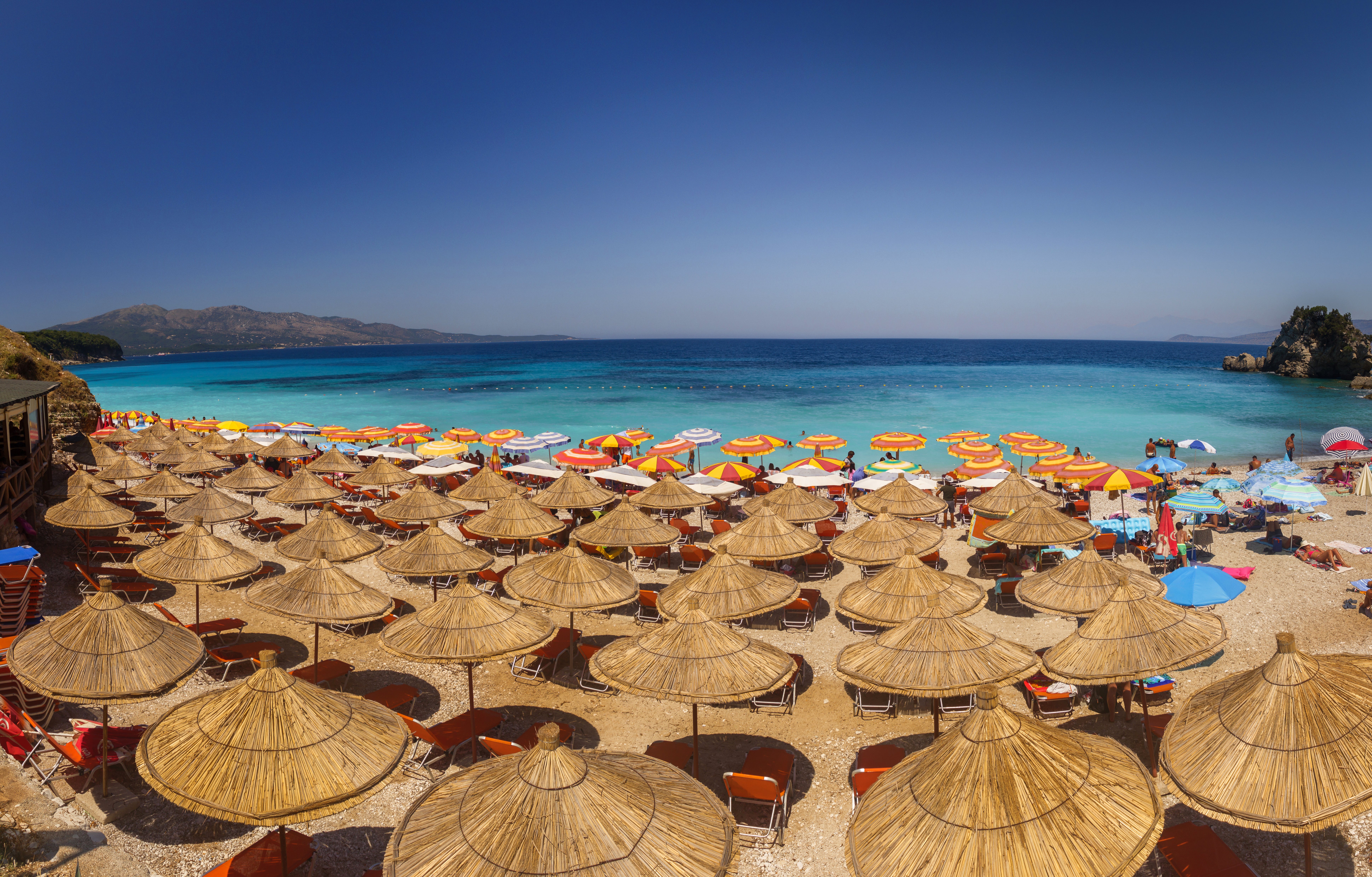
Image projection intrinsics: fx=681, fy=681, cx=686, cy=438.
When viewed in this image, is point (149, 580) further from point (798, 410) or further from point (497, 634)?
point (798, 410)

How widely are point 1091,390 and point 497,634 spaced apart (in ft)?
216

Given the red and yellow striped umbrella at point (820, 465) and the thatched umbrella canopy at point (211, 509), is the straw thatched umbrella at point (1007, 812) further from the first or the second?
the red and yellow striped umbrella at point (820, 465)

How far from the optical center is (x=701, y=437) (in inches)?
908

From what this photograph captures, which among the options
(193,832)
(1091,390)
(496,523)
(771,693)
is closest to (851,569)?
(771,693)

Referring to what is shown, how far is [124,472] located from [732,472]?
15.1m

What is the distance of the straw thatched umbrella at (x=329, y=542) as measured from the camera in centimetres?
1088

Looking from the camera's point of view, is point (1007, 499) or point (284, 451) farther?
point (284, 451)

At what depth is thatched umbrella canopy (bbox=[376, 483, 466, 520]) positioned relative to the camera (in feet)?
44.7

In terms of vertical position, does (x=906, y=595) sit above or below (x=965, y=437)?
below

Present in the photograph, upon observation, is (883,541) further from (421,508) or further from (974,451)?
(974,451)

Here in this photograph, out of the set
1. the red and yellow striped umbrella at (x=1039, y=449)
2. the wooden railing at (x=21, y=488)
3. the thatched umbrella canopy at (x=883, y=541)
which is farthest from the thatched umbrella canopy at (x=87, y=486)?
the red and yellow striped umbrella at (x=1039, y=449)

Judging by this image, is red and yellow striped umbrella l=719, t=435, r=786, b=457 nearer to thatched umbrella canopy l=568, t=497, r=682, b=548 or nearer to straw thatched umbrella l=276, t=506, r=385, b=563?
thatched umbrella canopy l=568, t=497, r=682, b=548

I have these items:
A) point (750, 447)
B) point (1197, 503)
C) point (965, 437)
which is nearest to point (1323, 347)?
point (965, 437)

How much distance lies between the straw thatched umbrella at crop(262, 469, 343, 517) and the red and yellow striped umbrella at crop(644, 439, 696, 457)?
26.3 ft
